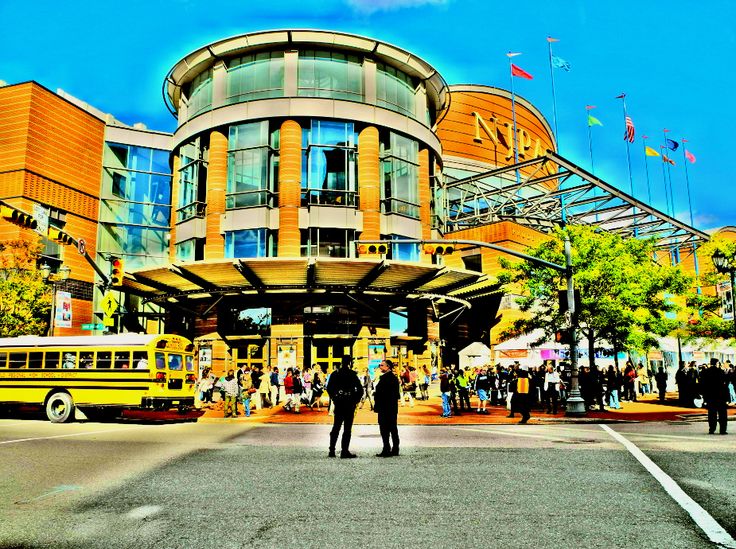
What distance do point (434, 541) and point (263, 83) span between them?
115 feet

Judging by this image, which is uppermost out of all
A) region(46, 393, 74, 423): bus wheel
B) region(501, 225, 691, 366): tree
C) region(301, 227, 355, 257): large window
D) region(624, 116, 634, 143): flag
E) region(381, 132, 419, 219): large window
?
region(624, 116, 634, 143): flag

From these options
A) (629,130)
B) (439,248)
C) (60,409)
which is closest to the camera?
(60,409)

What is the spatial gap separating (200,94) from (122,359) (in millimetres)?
24639

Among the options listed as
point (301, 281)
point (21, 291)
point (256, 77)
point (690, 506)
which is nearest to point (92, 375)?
point (301, 281)

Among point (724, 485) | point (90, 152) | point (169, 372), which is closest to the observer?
point (724, 485)

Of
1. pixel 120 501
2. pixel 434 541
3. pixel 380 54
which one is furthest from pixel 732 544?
pixel 380 54

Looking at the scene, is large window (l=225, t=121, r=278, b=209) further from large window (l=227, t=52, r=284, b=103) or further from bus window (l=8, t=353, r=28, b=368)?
bus window (l=8, t=353, r=28, b=368)

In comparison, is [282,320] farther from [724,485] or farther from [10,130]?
[724,485]

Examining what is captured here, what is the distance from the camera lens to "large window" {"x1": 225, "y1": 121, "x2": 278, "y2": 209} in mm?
35531

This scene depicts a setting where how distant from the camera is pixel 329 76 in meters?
37.0

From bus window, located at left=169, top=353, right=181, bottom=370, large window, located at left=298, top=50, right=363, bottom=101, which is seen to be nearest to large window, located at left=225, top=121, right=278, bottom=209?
large window, located at left=298, top=50, right=363, bottom=101

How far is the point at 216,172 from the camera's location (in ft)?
119

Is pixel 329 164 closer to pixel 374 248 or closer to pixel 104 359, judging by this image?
pixel 374 248

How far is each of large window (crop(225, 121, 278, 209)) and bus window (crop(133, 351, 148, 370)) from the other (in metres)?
17.2
